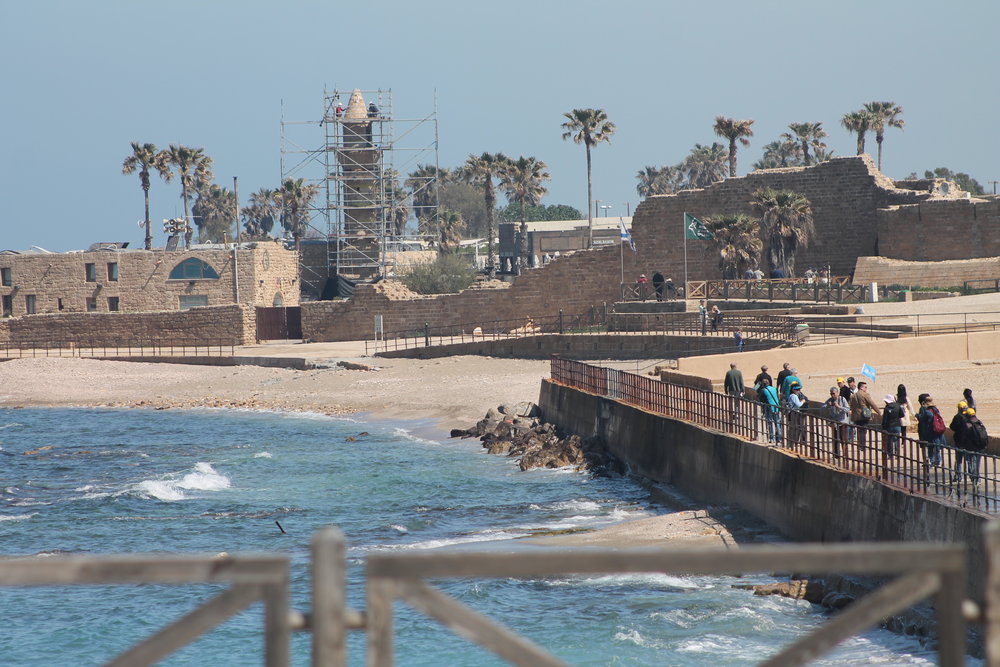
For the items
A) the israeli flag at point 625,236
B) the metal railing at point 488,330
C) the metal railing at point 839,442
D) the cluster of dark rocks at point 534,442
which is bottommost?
the cluster of dark rocks at point 534,442

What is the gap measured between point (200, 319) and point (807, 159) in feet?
139

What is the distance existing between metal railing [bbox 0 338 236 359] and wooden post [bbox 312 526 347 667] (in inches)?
1793

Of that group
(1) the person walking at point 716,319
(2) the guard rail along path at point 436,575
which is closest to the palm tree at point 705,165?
(1) the person walking at point 716,319

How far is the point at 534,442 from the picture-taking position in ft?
90.9

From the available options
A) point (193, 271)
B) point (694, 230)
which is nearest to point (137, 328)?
point (193, 271)

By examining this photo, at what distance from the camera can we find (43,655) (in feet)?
45.4

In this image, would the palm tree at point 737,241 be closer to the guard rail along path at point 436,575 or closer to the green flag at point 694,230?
the green flag at point 694,230

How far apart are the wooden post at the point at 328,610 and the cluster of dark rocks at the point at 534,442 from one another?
20.2 m

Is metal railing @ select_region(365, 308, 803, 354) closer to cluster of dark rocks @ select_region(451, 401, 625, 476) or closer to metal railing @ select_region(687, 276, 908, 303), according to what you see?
metal railing @ select_region(687, 276, 908, 303)

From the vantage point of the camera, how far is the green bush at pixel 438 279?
174ft

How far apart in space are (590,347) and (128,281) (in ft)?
82.6

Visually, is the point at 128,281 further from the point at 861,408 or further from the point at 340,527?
the point at 861,408

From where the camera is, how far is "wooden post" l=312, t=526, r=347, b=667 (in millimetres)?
3383

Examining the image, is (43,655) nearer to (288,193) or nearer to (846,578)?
(846,578)
